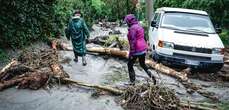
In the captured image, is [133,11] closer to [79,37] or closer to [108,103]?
[79,37]

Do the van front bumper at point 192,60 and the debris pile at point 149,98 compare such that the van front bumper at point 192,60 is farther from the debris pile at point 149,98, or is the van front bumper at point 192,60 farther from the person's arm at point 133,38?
the debris pile at point 149,98

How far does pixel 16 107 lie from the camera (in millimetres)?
8883

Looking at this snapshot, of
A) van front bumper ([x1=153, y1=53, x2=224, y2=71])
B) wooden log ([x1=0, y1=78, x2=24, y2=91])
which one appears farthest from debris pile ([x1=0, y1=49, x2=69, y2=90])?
van front bumper ([x1=153, y1=53, x2=224, y2=71])

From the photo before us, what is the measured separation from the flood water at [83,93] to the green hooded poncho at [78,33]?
553mm

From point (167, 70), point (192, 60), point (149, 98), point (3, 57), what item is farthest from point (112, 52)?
point (149, 98)

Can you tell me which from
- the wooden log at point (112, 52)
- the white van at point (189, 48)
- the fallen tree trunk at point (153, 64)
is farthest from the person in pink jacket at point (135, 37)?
the wooden log at point (112, 52)

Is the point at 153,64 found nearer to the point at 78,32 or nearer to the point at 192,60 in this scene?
the point at 192,60

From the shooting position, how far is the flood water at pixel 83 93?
9.03 meters

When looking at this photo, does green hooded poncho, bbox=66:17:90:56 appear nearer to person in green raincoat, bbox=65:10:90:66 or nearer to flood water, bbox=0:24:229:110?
person in green raincoat, bbox=65:10:90:66

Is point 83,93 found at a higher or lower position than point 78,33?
lower

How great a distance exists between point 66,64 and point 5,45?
216cm

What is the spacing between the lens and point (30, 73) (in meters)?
10.5

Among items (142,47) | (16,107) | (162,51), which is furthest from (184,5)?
(16,107)

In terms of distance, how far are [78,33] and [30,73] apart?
2.94 metres
